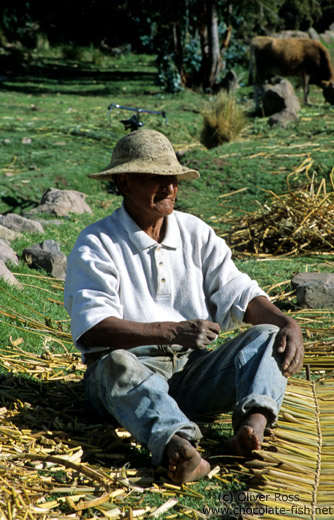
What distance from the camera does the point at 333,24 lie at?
62.5ft

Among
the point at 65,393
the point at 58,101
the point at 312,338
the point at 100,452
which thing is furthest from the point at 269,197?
the point at 58,101

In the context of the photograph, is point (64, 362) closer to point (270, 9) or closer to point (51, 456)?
point (51, 456)

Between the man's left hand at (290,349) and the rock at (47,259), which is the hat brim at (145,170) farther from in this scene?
the rock at (47,259)

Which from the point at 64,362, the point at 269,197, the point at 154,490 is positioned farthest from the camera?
the point at 269,197

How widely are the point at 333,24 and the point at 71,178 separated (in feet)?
44.7

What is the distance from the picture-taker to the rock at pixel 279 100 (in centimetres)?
1054

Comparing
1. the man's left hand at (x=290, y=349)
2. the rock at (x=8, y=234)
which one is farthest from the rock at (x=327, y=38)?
the man's left hand at (x=290, y=349)

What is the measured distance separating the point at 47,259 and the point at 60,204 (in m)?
1.65

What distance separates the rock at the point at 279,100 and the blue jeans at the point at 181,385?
8.05 metres

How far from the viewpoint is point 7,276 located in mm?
4621

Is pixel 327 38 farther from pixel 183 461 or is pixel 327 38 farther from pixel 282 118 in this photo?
pixel 183 461

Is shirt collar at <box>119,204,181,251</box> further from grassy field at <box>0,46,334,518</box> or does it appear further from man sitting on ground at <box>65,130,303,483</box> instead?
grassy field at <box>0,46,334,518</box>

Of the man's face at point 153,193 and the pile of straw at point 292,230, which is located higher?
the man's face at point 153,193

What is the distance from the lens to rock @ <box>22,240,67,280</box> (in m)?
5.13
